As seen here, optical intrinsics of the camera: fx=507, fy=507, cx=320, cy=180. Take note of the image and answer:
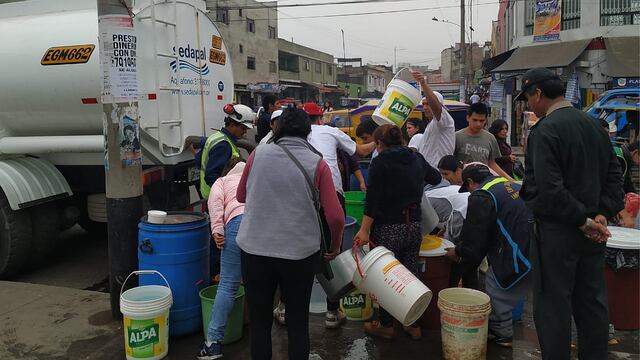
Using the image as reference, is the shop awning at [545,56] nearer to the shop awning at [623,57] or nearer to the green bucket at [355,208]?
the shop awning at [623,57]

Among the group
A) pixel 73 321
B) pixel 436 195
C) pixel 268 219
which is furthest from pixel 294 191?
pixel 73 321

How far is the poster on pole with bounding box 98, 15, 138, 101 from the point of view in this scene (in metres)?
4.00

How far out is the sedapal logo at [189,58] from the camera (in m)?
5.54

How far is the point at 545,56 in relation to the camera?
16.0 meters

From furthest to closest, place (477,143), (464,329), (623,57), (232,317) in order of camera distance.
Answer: (623,57)
(477,143)
(232,317)
(464,329)

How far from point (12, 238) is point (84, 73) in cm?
199

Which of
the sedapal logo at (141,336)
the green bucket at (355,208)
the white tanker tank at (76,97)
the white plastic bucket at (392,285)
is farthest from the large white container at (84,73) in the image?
the white plastic bucket at (392,285)

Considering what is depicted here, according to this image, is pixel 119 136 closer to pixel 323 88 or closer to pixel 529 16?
pixel 529 16

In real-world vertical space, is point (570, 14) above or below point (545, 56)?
above

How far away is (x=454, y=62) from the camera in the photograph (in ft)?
243

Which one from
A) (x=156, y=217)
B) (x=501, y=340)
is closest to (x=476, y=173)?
(x=501, y=340)

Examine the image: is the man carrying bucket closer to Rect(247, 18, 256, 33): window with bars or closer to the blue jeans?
the blue jeans

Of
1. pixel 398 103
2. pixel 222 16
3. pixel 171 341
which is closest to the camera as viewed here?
pixel 171 341

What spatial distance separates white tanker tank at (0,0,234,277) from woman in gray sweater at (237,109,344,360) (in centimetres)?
268
